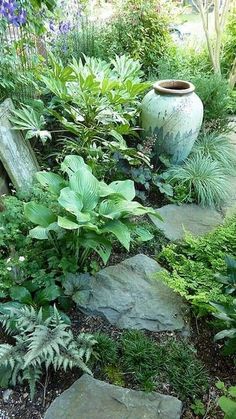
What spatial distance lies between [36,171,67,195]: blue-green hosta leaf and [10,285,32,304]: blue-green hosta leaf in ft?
1.65

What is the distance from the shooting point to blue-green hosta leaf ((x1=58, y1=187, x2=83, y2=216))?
180 cm

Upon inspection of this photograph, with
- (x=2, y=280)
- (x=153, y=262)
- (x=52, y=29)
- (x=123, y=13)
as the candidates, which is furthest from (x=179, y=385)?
(x=123, y=13)

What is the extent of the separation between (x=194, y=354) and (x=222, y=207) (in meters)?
1.45

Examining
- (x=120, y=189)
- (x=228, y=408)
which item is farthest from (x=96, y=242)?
(x=228, y=408)

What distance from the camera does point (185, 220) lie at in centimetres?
284

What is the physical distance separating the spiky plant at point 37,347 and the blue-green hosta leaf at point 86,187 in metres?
0.54

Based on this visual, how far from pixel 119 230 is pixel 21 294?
1.80 feet

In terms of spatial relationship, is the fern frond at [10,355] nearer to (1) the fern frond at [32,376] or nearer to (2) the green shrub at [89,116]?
→ (1) the fern frond at [32,376]

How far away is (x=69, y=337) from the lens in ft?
5.67

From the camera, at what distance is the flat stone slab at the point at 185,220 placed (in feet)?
8.89

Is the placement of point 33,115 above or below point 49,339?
above

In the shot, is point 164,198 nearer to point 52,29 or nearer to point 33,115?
point 33,115

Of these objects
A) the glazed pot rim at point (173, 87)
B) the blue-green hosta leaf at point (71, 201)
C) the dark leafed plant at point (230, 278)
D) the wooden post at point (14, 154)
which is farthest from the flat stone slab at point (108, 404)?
the glazed pot rim at point (173, 87)

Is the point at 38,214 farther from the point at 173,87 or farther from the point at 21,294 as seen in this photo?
the point at 173,87
